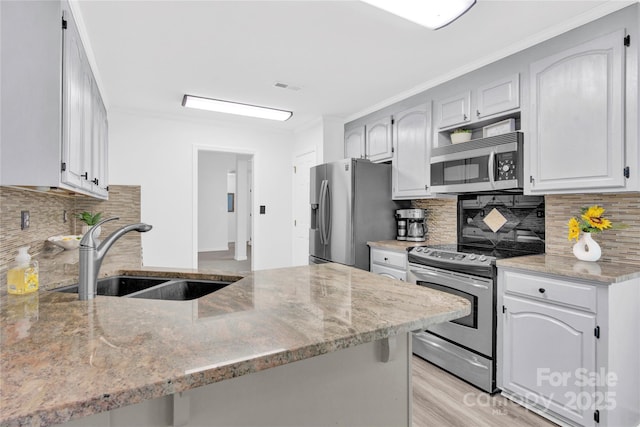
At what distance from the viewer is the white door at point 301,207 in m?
4.53

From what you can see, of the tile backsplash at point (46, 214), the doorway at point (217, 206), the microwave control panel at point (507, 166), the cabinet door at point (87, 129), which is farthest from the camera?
the doorway at point (217, 206)

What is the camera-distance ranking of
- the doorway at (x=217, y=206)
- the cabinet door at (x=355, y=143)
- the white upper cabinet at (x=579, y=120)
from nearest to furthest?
the white upper cabinet at (x=579, y=120)
the cabinet door at (x=355, y=143)
the doorway at (x=217, y=206)

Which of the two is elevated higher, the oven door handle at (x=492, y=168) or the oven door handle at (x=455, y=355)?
the oven door handle at (x=492, y=168)

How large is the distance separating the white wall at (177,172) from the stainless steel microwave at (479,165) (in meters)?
2.53

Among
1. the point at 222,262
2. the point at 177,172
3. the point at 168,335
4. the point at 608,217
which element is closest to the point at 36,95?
the point at 168,335

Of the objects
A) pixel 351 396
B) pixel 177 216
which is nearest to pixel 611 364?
pixel 351 396

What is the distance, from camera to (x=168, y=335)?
82 centimetres

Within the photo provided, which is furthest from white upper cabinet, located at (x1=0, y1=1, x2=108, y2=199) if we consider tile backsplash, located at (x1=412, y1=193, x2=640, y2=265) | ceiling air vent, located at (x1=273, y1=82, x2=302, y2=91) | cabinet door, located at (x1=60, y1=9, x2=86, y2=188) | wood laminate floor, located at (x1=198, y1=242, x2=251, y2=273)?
wood laminate floor, located at (x1=198, y1=242, x2=251, y2=273)

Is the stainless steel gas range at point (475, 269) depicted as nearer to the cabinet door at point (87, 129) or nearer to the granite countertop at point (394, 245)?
the granite countertop at point (394, 245)

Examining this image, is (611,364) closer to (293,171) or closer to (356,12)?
(356,12)

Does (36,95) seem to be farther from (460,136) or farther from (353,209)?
(460,136)

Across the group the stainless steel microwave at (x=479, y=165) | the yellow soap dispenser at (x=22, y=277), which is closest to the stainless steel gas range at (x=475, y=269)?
the stainless steel microwave at (x=479, y=165)

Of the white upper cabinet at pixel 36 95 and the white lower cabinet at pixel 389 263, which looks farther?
the white lower cabinet at pixel 389 263

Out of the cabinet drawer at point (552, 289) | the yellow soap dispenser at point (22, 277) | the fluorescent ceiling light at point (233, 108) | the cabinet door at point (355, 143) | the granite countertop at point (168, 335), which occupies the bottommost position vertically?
the cabinet drawer at point (552, 289)
